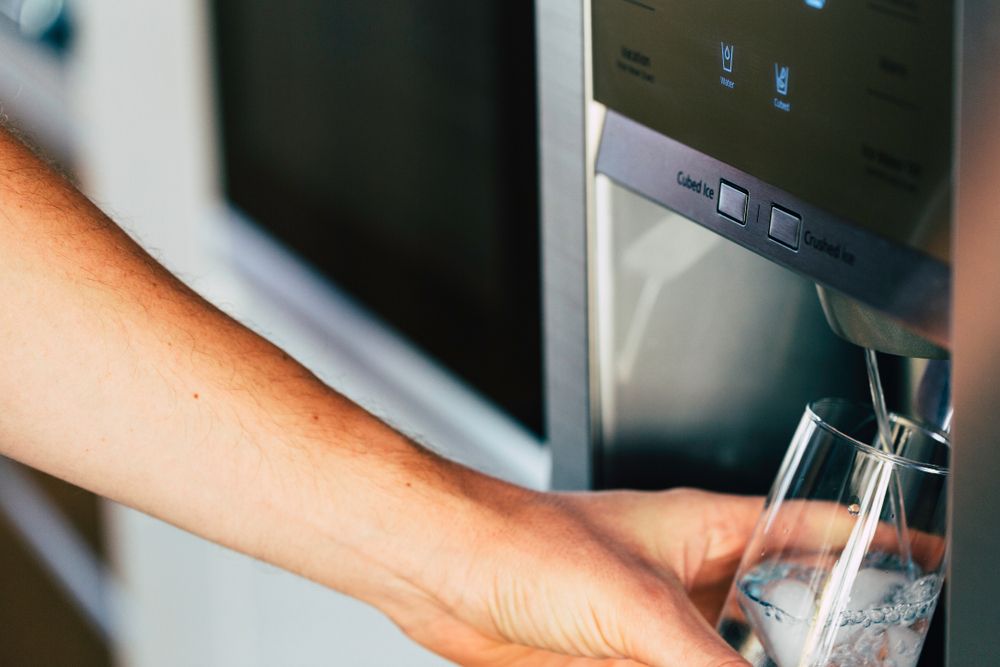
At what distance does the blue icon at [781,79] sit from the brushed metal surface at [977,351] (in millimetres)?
78

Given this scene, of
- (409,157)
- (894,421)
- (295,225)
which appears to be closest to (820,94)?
(894,421)

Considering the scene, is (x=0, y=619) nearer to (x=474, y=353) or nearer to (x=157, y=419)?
(x=474, y=353)

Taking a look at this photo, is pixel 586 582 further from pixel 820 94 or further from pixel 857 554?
pixel 820 94

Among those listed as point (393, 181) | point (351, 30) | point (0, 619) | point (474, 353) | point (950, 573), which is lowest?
point (0, 619)

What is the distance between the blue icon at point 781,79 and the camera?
380 mm

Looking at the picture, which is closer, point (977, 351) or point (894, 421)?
point (977, 351)

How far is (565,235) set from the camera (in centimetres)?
60

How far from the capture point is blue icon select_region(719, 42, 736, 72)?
40cm

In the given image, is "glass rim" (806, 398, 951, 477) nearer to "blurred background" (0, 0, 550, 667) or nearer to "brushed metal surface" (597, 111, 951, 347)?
"brushed metal surface" (597, 111, 951, 347)

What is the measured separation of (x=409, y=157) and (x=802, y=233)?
0.81 m

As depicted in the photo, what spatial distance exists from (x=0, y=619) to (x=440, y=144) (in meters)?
0.69

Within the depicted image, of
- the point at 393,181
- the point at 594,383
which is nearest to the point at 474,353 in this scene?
the point at 393,181

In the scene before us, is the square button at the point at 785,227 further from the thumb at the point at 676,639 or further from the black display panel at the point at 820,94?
the thumb at the point at 676,639

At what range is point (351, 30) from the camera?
3.93ft
